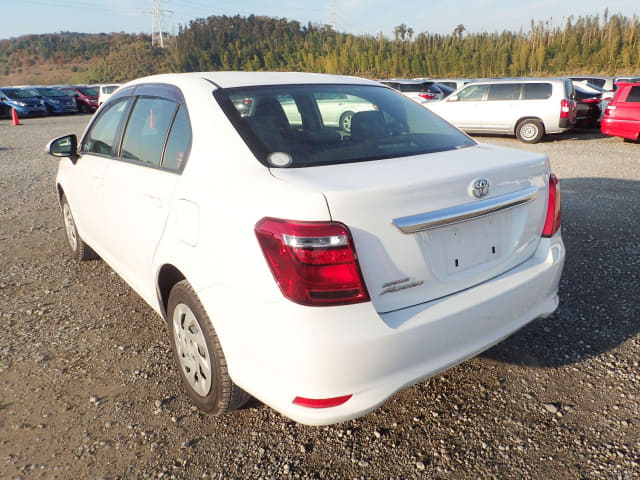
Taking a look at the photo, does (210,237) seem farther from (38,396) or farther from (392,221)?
(38,396)

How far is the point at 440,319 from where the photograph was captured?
76.1 inches

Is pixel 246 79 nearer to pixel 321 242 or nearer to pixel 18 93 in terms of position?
pixel 321 242

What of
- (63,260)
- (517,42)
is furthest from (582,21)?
(63,260)

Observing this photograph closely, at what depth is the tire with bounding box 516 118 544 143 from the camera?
42.0ft

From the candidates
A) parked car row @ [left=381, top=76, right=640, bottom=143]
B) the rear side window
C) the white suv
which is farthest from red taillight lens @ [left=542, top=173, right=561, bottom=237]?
the rear side window

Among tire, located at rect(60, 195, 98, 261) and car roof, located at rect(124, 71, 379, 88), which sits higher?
car roof, located at rect(124, 71, 379, 88)

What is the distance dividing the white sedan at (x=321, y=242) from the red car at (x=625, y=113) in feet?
34.9

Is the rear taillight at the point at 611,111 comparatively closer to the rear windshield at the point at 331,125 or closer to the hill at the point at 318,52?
the rear windshield at the point at 331,125

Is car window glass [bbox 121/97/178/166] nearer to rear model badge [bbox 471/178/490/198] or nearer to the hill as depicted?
rear model badge [bbox 471/178/490/198]

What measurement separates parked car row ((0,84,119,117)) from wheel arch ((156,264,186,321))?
89.5 feet

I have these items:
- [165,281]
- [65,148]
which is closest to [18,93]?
[65,148]

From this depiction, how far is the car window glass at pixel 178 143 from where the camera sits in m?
2.43

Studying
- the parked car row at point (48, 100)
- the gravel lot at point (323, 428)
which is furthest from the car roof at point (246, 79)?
the parked car row at point (48, 100)

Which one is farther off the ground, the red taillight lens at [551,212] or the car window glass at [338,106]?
the car window glass at [338,106]
